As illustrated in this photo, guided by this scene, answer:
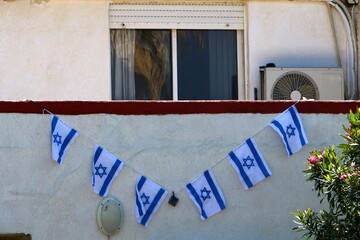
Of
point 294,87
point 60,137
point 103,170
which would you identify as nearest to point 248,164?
point 103,170

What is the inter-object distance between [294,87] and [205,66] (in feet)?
4.24

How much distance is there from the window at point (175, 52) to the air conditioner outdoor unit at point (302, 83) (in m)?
0.70

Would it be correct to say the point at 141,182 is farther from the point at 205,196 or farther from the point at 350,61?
the point at 350,61

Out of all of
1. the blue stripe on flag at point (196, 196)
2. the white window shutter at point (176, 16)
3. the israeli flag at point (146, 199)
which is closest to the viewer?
the israeli flag at point (146, 199)

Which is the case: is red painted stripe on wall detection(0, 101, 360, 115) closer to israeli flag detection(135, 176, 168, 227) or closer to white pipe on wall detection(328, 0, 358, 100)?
israeli flag detection(135, 176, 168, 227)

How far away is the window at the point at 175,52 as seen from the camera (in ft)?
40.4

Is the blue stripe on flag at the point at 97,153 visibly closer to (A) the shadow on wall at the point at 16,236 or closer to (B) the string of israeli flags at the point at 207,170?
(B) the string of israeli flags at the point at 207,170

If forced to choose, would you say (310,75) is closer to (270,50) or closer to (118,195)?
(270,50)

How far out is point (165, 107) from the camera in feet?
30.7

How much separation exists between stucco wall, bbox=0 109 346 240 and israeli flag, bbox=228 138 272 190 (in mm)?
70

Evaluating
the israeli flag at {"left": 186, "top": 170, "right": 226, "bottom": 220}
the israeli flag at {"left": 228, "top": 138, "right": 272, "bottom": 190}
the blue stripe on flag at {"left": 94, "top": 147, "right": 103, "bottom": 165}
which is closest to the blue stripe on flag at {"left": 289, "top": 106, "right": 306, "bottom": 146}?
the israeli flag at {"left": 228, "top": 138, "right": 272, "bottom": 190}

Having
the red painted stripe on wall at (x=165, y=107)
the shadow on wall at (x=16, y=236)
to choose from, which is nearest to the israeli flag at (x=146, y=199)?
the red painted stripe on wall at (x=165, y=107)

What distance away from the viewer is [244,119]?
31.0 ft

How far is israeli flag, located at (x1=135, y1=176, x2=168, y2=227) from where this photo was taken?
9.12 meters
